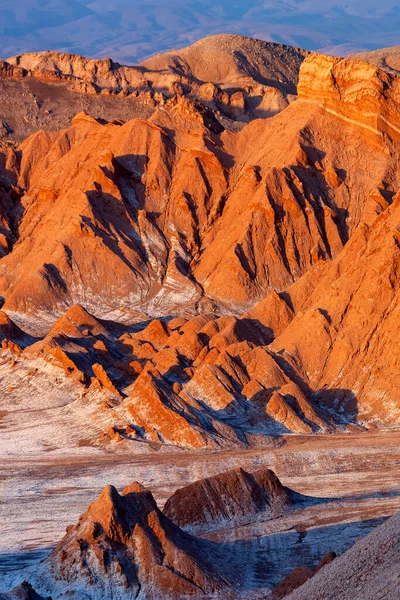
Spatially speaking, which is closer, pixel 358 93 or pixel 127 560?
pixel 127 560

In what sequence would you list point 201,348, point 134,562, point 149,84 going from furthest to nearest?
point 149,84
point 201,348
point 134,562

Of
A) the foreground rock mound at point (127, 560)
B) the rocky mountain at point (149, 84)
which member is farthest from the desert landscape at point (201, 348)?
the rocky mountain at point (149, 84)

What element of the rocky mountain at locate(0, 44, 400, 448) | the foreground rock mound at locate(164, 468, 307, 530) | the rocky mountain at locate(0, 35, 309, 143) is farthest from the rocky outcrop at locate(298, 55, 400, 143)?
the foreground rock mound at locate(164, 468, 307, 530)

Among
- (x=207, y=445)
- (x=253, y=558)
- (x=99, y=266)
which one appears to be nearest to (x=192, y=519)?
(x=253, y=558)

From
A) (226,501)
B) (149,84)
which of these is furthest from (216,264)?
(149,84)

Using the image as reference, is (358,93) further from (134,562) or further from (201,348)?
(134,562)

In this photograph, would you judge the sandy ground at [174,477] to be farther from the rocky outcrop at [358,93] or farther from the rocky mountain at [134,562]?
the rocky outcrop at [358,93]

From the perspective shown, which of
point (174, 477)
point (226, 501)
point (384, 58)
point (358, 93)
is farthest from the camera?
point (384, 58)

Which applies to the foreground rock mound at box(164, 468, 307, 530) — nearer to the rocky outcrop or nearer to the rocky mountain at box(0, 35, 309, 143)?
the rocky outcrop
